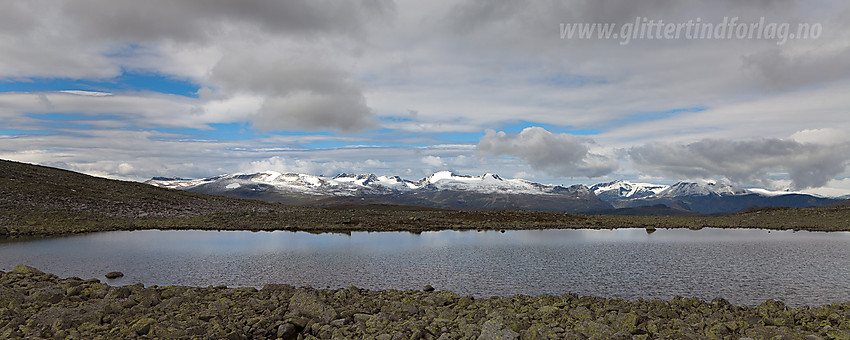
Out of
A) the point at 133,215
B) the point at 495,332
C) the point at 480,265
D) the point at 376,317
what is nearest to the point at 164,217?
the point at 133,215

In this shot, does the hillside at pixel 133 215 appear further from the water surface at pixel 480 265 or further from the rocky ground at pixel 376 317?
the rocky ground at pixel 376 317

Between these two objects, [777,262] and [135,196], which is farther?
[135,196]

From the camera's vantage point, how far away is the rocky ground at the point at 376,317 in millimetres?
18094

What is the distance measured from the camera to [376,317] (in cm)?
2042

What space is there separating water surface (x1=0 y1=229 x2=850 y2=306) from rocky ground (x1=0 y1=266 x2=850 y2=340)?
517 centimetres

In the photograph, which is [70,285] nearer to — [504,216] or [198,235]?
[198,235]

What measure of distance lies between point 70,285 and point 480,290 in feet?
87.3

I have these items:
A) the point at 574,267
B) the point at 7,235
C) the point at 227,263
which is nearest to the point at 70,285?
the point at 227,263

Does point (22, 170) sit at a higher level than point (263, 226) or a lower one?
higher

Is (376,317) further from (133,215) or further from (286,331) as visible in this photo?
(133,215)

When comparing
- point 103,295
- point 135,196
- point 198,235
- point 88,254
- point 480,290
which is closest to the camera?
point 103,295

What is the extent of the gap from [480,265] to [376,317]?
20.7 m

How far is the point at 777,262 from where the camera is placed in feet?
133

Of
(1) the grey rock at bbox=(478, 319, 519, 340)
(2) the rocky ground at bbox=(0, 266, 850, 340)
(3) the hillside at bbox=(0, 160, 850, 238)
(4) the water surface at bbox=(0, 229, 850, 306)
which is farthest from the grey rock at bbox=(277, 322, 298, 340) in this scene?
(3) the hillside at bbox=(0, 160, 850, 238)
